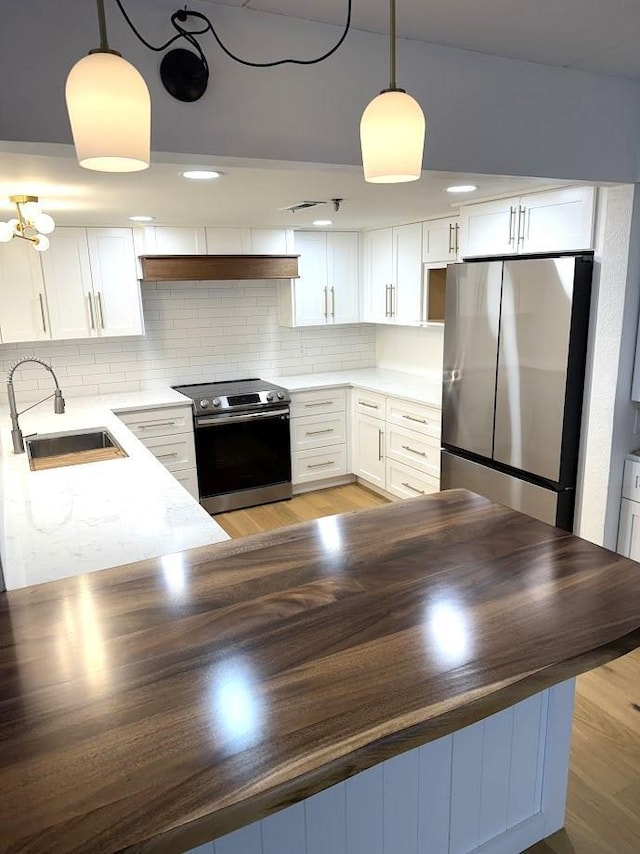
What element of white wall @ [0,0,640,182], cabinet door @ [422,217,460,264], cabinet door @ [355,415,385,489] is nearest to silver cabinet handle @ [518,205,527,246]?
white wall @ [0,0,640,182]

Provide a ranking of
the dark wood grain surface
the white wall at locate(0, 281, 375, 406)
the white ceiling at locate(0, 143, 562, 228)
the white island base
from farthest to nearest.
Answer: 1. the white wall at locate(0, 281, 375, 406)
2. the white ceiling at locate(0, 143, 562, 228)
3. the white island base
4. the dark wood grain surface

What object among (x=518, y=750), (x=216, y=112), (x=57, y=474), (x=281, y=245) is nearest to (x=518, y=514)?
(x=518, y=750)

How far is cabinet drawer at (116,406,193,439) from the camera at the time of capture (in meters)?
4.00

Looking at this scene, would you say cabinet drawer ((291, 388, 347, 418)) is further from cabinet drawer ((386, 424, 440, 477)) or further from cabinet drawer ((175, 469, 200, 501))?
cabinet drawer ((175, 469, 200, 501))

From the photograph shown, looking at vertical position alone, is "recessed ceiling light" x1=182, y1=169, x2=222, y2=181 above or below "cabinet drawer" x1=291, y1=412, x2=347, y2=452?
above

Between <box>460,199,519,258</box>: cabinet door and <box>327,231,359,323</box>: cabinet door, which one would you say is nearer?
<box>460,199,519,258</box>: cabinet door

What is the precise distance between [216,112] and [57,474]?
169 centimetres

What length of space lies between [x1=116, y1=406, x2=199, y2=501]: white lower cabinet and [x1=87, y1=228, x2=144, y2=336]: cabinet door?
646 millimetres

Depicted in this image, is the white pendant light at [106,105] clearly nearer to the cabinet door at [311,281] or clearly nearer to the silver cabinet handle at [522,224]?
the silver cabinet handle at [522,224]

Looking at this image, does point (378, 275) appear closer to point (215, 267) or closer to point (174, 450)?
point (215, 267)

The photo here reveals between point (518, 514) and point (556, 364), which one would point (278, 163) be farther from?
point (556, 364)

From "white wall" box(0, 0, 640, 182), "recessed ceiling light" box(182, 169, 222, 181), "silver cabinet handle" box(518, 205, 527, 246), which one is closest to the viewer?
"white wall" box(0, 0, 640, 182)

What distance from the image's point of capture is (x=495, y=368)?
3125 millimetres

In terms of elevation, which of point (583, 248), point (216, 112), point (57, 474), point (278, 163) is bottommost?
point (57, 474)
